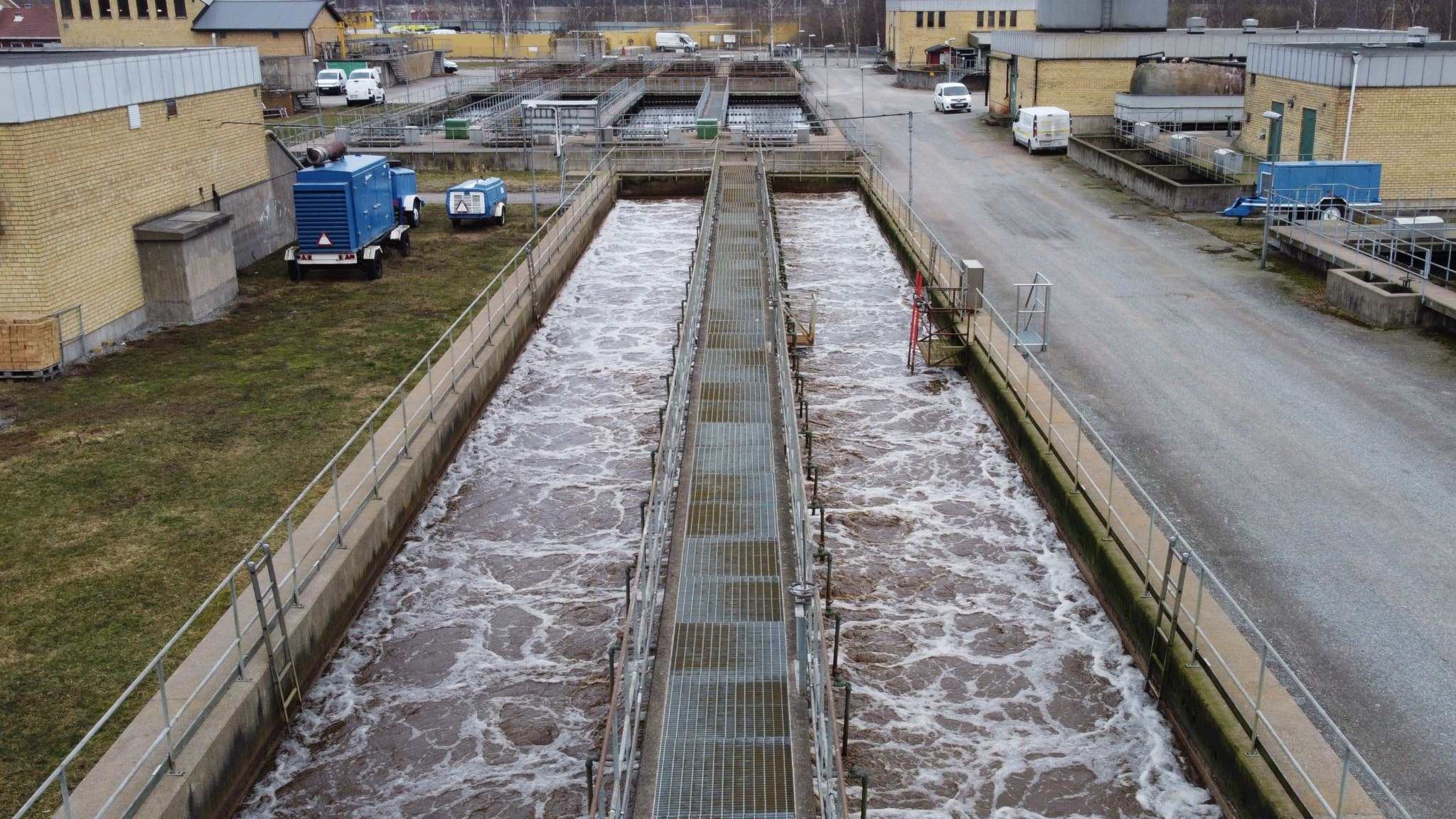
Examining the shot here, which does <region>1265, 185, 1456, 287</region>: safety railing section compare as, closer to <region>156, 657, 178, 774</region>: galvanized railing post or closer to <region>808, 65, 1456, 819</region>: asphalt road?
<region>808, 65, 1456, 819</region>: asphalt road

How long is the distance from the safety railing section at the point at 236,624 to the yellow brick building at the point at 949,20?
236ft

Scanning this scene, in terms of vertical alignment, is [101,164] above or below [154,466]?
above

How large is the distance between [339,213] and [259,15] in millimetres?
52291

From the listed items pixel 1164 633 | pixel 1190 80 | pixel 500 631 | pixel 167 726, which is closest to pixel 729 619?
pixel 500 631

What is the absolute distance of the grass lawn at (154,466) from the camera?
12.0 metres

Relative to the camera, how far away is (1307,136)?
3403cm

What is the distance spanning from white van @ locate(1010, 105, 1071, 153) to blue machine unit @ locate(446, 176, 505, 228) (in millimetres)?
21697

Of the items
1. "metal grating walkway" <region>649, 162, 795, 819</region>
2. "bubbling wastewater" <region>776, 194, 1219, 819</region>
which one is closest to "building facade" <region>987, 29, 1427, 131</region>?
"bubbling wastewater" <region>776, 194, 1219, 819</region>

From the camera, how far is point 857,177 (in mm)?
41875

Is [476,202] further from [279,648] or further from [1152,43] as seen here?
[1152,43]

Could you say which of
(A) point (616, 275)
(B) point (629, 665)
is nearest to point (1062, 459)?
(B) point (629, 665)

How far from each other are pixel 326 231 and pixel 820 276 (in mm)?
11492

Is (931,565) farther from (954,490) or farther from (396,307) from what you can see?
(396,307)

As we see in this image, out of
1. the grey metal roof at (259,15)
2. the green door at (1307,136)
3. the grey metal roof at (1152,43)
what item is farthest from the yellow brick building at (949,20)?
the green door at (1307,136)
